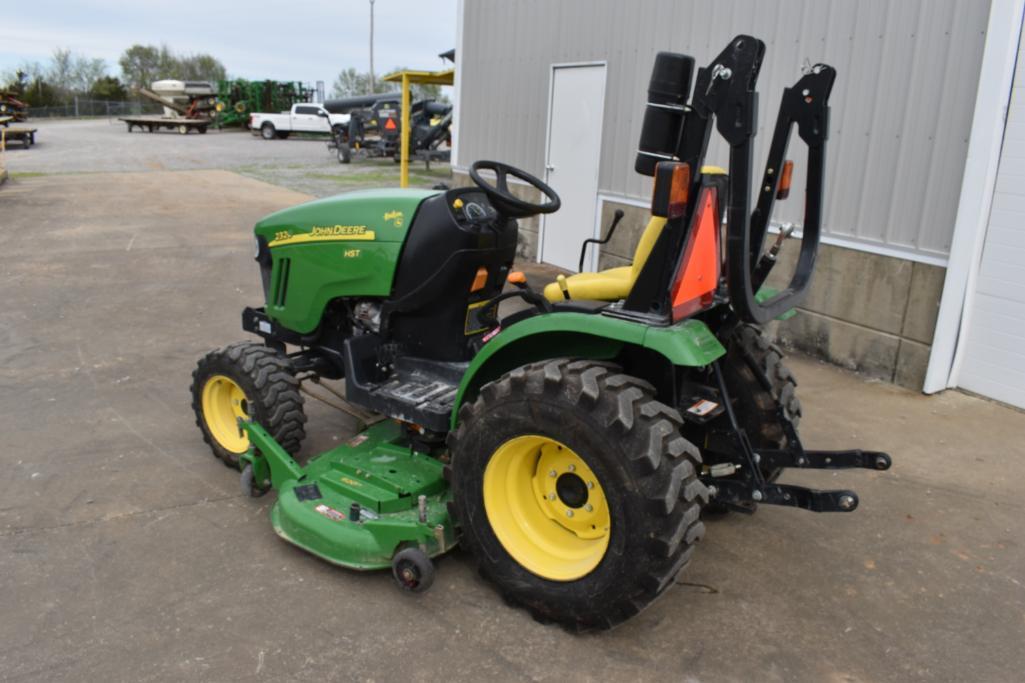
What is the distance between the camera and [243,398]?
167 inches

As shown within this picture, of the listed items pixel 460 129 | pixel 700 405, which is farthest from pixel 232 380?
pixel 460 129

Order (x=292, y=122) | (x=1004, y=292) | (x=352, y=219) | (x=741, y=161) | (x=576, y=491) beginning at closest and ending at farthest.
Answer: (x=741, y=161) → (x=576, y=491) → (x=352, y=219) → (x=1004, y=292) → (x=292, y=122)

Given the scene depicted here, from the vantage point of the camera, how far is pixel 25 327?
677cm

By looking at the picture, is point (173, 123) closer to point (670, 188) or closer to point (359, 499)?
point (359, 499)

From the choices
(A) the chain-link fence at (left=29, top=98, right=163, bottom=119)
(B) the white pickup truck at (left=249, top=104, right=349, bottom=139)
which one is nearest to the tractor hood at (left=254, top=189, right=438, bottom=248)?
(B) the white pickup truck at (left=249, top=104, right=349, bottom=139)

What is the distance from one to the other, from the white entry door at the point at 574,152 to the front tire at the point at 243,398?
5.26 meters

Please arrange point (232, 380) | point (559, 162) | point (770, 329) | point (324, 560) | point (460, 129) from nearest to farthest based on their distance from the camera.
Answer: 1. point (324, 560)
2. point (232, 380)
3. point (770, 329)
4. point (559, 162)
5. point (460, 129)

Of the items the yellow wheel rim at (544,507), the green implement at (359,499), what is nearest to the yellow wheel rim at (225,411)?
the green implement at (359,499)

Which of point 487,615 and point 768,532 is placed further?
point 768,532

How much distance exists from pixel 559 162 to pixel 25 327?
5.53 m

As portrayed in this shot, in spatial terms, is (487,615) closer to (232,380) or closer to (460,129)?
(232,380)

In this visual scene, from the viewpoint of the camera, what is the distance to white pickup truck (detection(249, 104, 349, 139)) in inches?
1411

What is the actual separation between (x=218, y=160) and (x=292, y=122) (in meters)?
12.8

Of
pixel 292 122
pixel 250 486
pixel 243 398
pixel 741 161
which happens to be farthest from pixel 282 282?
pixel 292 122
